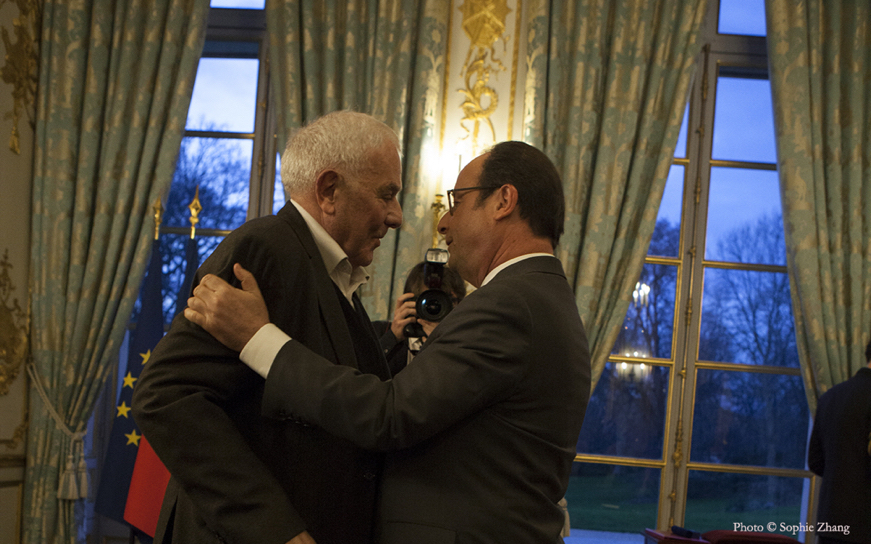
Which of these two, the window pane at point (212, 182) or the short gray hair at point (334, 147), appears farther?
the window pane at point (212, 182)

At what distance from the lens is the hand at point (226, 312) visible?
4.53 ft

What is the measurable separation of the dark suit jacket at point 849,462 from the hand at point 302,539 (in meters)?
3.30

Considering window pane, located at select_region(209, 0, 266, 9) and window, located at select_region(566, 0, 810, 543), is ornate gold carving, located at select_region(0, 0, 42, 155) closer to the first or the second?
window pane, located at select_region(209, 0, 266, 9)

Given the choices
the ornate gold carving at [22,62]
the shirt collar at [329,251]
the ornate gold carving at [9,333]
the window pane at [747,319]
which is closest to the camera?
the shirt collar at [329,251]

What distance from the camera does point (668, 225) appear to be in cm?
471

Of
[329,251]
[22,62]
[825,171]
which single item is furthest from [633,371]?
[22,62]

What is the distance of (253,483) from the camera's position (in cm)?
137

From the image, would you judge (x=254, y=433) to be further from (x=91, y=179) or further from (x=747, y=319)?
(x=747, y=319)

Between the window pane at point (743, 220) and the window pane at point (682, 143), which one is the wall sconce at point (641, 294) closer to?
the window pane at point (743, 220)

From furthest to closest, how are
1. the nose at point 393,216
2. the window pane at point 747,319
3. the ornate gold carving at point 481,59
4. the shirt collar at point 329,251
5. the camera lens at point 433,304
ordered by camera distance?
the window pane at point 747,319, the ornate gold carving at point 481,59, the camera lens at point 433,304, the nose at point 393,216, the shirt collar at point 329,251

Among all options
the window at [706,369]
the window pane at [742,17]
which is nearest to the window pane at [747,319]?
the window at [706,369]

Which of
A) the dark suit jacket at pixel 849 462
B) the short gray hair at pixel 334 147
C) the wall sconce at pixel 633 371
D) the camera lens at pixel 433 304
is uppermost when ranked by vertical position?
the short gray hair at pixel 334 147

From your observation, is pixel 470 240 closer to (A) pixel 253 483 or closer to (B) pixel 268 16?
(A) pixel 253 483

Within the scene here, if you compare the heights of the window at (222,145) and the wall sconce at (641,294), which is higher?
the window at (222,145)
